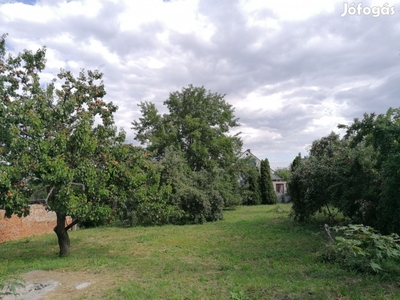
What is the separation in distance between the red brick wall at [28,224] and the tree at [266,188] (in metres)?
20.2

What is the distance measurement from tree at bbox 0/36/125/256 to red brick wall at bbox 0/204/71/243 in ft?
16.6

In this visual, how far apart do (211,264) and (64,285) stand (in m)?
3.02

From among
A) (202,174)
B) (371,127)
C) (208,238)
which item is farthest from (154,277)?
(202,174)

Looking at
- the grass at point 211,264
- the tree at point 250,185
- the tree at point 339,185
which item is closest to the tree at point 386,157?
the tree at point 339,185

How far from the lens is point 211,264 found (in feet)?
23.3

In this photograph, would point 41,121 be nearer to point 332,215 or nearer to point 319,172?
point 319,172

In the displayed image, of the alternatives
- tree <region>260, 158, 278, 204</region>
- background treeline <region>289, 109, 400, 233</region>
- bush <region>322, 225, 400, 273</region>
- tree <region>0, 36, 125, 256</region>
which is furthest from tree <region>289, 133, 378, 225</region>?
tree <region>260, 158, 278, 204</region>

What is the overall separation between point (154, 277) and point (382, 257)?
3999mm

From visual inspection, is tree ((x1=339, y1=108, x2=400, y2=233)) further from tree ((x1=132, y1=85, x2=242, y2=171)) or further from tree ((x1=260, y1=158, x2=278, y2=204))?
tree ((x1=260, y1=158, x2=278, y2=204))

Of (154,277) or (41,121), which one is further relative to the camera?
(41,121)

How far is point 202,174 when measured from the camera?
1794cm

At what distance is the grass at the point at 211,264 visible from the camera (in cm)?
479

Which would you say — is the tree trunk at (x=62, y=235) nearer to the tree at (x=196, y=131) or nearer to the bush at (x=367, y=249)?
the bush at (x=367, y=249)

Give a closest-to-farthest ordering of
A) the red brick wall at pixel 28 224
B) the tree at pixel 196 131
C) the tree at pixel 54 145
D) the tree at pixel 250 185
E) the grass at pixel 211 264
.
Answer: the grass at pixel 211 264 → the tree at pixel 54 145 → the red brick wall at pixel 28 224 → the tree at pixel 196 131 → the tree at pixel 250 185
